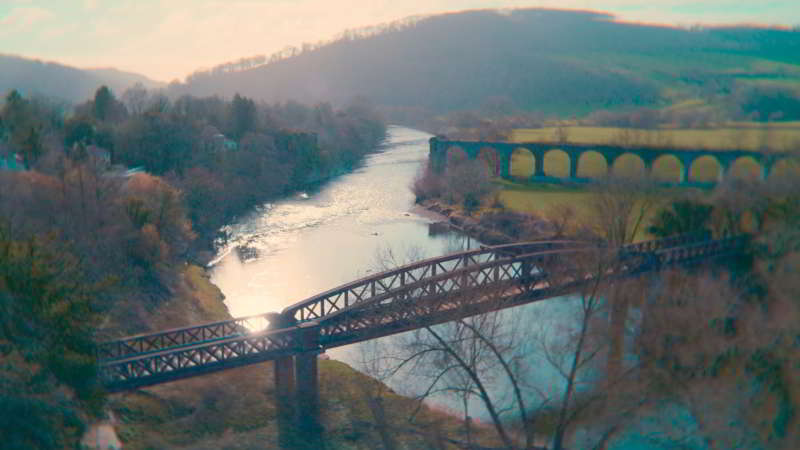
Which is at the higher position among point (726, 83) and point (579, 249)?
point (726, 83)

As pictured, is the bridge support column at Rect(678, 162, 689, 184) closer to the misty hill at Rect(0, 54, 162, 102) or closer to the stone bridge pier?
the stone bridge pier

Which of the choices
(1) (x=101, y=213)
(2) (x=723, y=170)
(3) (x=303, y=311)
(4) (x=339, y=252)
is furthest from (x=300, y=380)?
(4) (x=339, y=252)

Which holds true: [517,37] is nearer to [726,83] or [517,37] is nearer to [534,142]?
[534,142]

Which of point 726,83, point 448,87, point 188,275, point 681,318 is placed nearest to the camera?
point 681,318

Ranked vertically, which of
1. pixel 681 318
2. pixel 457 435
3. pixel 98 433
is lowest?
pixel 457 435

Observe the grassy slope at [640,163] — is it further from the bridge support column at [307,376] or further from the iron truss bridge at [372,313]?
the bridge support column at [307,376]

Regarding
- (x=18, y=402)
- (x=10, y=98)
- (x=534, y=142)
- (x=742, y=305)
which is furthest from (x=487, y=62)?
(x=18, y=402)
